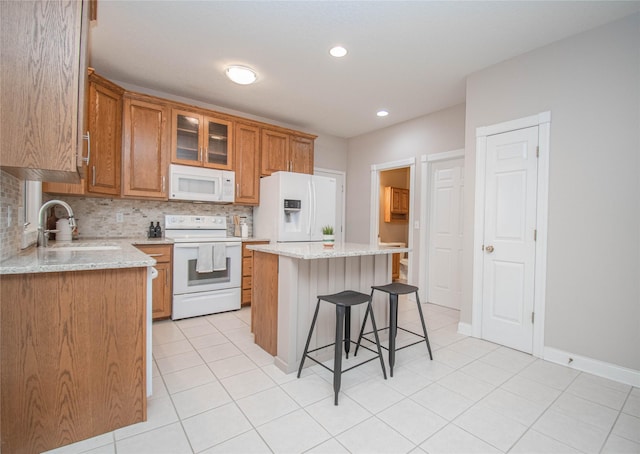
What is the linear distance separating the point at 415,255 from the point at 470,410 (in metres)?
2.77

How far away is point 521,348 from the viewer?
270cm

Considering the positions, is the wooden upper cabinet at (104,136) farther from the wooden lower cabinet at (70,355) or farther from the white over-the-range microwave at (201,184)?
the wooden lower cabinet at (70,355)

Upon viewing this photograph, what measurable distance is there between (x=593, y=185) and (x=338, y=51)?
2352mm

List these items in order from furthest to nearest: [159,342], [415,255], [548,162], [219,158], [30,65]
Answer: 1. [415,255]
2. [219,158]
3. [159,342]
4. [548,162]
5. [30,65]

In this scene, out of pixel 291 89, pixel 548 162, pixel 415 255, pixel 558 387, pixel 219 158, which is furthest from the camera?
pixel 415 255

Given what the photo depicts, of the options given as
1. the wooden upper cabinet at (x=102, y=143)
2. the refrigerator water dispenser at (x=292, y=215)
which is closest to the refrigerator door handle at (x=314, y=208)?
the refrigerator water dispenser at (x=292, y=215)

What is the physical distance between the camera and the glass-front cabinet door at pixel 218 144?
3.83 metres

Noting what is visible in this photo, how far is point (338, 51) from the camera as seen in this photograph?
2.75m

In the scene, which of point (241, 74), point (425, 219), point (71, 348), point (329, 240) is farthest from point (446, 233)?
point (71, 348)

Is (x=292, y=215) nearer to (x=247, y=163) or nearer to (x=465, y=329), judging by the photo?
(x=247, y=163)

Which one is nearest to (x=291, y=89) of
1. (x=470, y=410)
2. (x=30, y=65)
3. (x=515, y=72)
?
(x=515, y=72)

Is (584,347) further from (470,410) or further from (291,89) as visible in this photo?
(291,89)

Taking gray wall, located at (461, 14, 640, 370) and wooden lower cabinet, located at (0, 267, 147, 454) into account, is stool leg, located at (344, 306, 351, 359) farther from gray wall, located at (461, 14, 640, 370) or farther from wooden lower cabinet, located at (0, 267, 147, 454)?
gray wall, located at (461, 14, 640, 370)

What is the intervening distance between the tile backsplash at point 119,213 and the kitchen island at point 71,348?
2.17 metres
